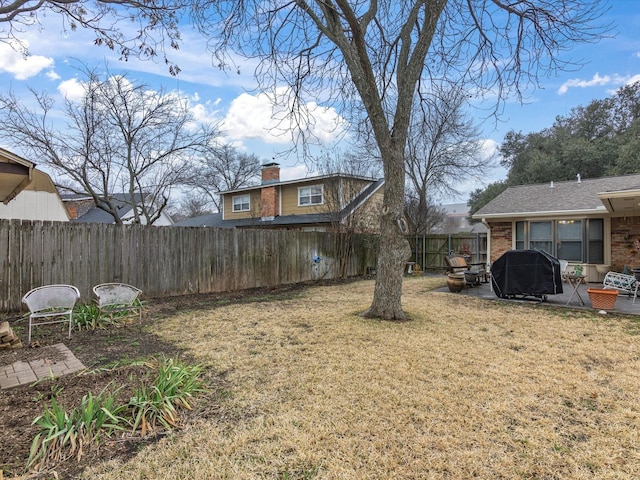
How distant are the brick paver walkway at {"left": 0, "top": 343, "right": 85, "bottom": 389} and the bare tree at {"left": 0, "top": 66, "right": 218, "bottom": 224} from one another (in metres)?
8.07

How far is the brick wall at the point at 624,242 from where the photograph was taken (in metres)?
9.60

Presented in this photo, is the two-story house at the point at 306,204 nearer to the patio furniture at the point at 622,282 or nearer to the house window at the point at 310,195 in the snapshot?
the house window at the point at 310,195

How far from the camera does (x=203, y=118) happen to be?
1149 cm

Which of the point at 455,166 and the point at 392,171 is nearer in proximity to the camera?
the point at 392,171

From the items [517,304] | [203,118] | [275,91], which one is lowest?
[517,304]

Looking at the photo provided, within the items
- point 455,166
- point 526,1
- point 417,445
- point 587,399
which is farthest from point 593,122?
point 417,445

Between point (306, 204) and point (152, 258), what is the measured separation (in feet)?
35.6

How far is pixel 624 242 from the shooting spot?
9781 millimetres

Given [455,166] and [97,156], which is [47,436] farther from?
[455,166]

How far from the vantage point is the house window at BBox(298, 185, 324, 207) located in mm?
17578

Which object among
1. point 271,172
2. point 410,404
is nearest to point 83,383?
point 410,404

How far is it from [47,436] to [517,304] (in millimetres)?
8317

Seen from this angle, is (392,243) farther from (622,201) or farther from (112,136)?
(112,136)

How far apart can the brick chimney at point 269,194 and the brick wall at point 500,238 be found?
11.3 meters
